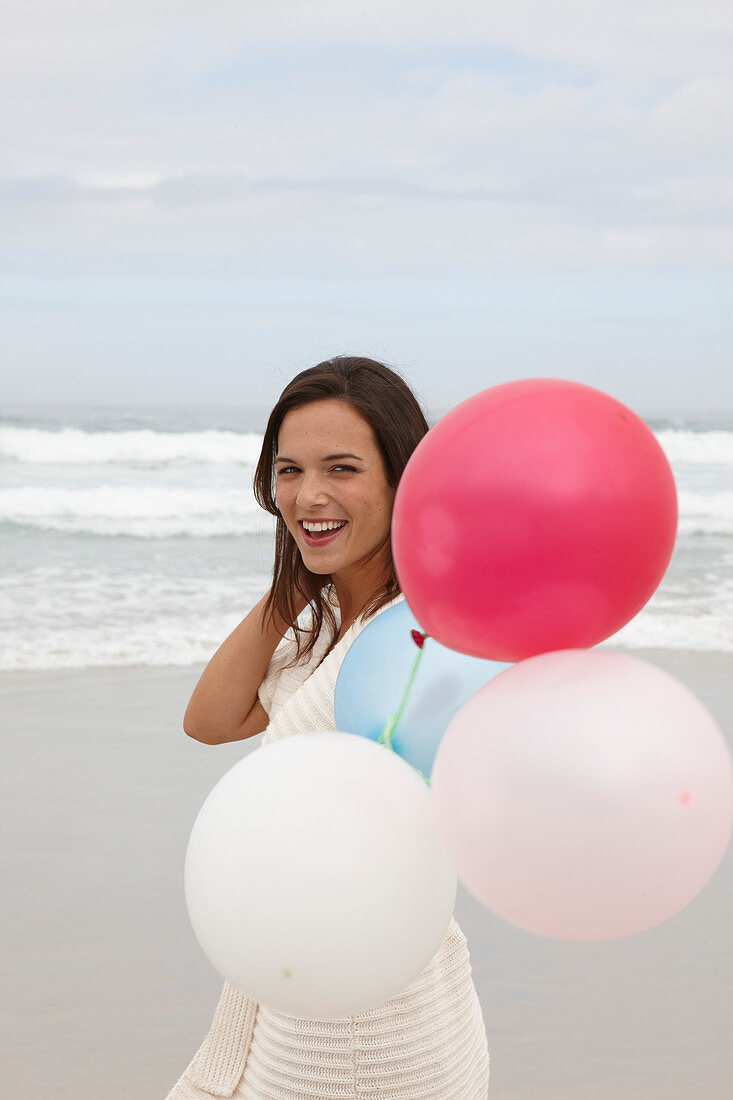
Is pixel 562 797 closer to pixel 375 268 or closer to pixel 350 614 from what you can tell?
pixel 350 614

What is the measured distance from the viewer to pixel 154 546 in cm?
1127

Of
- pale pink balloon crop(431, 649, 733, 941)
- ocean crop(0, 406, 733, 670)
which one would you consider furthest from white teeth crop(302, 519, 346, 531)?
ocean crop(0, 406, 733, 670)

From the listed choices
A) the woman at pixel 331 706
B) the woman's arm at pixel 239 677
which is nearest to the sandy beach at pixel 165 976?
the woman at pixel 331 706

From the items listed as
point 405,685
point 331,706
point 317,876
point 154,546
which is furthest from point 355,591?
point 154,546

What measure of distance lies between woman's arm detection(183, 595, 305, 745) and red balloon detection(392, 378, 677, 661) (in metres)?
1.12

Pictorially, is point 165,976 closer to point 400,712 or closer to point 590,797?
point 400,712

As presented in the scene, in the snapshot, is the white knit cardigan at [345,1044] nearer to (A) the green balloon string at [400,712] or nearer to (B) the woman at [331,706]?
(B) the woman at [331,706]

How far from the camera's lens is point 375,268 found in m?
25.2

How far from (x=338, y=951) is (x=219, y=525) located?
11.4 meters

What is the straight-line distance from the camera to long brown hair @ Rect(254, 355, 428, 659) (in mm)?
2016

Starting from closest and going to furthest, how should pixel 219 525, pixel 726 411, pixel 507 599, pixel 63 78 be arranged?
pixel 507 599
pixel 219 525
pixel 63 78
pixel 726 411

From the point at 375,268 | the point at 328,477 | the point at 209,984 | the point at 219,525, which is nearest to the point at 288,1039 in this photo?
the point at 328,477

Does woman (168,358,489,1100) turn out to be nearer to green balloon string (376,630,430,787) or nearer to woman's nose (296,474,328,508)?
woman's nose (296,474,328,508)

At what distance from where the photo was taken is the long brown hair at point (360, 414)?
6.61ft
